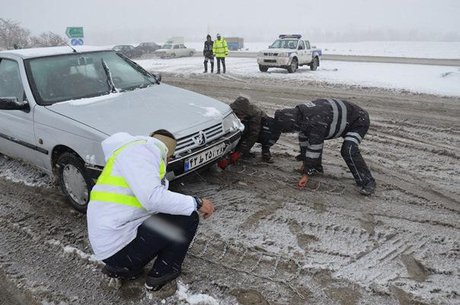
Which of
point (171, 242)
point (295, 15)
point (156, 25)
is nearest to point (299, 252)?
point (171, 242)

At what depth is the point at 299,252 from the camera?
3396mm

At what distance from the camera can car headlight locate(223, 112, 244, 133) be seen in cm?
452

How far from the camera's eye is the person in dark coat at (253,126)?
5.14m

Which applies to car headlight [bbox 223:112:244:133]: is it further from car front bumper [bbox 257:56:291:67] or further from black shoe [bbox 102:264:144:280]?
car front bumper [bbox 257:56:291:67]

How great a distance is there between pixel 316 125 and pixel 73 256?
2.77m

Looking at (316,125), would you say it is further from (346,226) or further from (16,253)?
(16,253)

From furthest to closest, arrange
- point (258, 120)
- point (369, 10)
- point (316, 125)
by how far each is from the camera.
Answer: point (369, 10)
point (258, 120)
point (316, 125)

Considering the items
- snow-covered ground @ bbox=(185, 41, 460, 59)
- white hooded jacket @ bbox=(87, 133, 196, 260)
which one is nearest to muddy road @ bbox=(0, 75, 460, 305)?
white hooded jacket @ bbox=(87, 133, 196, 260)

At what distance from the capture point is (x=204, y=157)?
413cm

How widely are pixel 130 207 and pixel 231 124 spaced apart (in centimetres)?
232

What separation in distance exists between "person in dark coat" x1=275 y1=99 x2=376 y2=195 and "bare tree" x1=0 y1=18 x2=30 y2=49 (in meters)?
30.4

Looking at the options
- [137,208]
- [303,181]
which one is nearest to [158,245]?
[137,208]

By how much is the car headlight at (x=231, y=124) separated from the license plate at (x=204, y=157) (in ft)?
0.86

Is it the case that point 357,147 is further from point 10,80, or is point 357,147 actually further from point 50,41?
point 50,41
